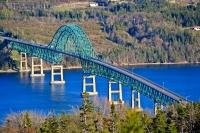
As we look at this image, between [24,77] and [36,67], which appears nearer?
[24,77]

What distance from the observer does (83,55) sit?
75562mm

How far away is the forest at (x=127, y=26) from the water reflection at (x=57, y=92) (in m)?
18.6

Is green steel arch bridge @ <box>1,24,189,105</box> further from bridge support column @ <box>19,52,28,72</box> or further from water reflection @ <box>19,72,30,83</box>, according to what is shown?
water reflection @ <box>19,72,30,83</box>

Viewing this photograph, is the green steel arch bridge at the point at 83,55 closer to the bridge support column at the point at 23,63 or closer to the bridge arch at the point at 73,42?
the bridge arch at the point at 73,42

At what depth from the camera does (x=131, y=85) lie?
59969 mm

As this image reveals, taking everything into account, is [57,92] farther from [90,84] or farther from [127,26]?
[127,26]

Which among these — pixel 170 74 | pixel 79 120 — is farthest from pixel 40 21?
pixel 79 120

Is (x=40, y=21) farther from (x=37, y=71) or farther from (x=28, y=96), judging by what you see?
(x=28, y=96)

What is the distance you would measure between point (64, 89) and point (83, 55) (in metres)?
6.31

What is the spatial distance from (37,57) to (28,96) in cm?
2227

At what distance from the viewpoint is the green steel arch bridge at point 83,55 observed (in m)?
56.9

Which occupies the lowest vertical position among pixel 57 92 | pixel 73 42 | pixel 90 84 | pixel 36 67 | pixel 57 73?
pixel 36 67

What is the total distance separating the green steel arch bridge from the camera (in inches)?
2242

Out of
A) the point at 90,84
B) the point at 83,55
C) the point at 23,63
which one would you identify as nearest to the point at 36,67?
the point at 23,63
